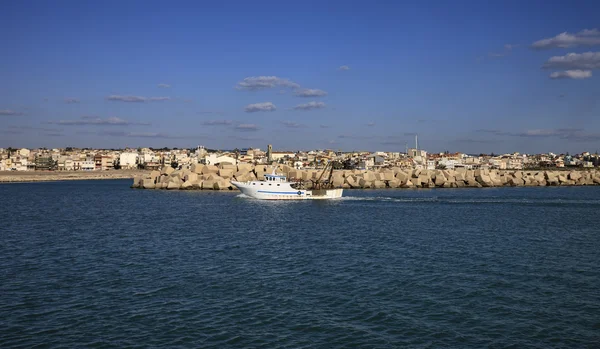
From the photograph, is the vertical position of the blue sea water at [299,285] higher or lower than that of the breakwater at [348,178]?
lower

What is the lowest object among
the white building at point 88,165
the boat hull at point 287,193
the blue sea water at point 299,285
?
the blue sea water at point 299,285

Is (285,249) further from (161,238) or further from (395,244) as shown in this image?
(161,238)

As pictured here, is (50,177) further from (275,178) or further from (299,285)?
(299,285)

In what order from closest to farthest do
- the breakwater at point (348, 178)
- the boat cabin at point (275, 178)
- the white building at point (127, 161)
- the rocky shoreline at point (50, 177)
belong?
the boat cabin at point (275, 178) → the breakwater at point (348, 178) → the rocky shoreline at point (50, 177) → the white building at point (127, 161)

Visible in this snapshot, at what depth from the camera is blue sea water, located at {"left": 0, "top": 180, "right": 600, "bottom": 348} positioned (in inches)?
430

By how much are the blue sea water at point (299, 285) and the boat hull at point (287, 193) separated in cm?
1915

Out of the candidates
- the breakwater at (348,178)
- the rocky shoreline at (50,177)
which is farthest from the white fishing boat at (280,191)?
the rocky shoreline at (50,177)

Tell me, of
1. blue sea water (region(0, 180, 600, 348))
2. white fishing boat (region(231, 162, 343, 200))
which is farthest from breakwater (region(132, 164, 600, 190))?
blue sea water (region(0, 180, 600, 348))

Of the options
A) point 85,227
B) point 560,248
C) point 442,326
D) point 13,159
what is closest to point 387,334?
point 442,326

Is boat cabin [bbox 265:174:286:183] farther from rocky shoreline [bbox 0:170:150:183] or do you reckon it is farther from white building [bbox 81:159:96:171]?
white building [bbox 81:159:96:171]

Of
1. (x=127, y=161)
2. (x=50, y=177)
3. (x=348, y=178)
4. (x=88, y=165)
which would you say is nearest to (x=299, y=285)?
(x=348, y=178)

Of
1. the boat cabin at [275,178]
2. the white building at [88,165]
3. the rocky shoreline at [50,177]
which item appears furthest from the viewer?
the white building at [88,165]

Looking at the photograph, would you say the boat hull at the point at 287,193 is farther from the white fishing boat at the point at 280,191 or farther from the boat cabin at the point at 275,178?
the boat cabin at the point at 275,178

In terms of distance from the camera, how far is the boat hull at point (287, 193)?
159ft
